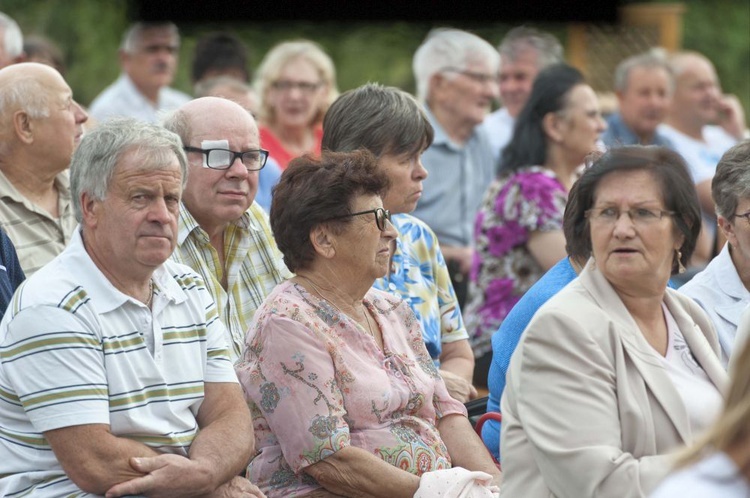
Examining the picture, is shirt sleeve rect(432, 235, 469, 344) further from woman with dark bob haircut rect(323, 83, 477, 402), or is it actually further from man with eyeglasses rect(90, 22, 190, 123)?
man with eyeglasses rect(90, 22, 190, 123)

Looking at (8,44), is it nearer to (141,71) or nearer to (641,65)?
(141,71)

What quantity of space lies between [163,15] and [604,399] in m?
1.45

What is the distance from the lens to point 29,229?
4883mm

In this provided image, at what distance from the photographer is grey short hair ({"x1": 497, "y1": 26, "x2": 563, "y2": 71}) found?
9.05 metres

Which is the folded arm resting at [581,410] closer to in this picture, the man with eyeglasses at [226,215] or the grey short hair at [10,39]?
the man with eyeglasses at [226,215]

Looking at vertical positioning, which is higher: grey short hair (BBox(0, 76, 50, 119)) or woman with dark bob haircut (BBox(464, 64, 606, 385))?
grey short hair (BBox(0, 76, 50, 119))

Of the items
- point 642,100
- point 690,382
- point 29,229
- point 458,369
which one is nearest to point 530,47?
point 642,100

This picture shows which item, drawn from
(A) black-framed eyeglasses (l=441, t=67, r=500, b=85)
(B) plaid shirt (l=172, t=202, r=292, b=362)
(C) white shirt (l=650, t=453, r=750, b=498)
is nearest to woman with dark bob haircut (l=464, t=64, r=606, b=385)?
(A) black-framed eyeglasses (l=441, t=67, r=500, b=85)

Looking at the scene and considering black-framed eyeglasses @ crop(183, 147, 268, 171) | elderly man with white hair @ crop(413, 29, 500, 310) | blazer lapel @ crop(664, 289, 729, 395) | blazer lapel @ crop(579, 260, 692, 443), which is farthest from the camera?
elderly man with white hair @ crop(413, 29, 500, 310)

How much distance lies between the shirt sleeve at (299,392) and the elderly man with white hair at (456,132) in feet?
11.3

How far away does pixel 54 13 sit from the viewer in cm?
1145

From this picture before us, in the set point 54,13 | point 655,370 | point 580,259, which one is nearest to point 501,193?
point 580,259

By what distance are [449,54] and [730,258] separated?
3.43 meters

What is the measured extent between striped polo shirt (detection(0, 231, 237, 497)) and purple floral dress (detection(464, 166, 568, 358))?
2.53m
